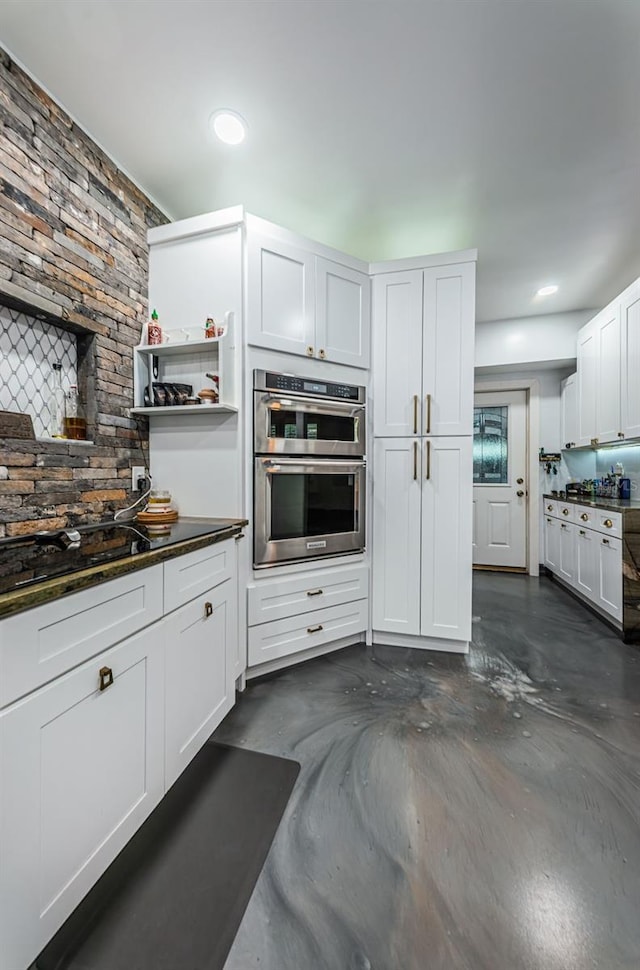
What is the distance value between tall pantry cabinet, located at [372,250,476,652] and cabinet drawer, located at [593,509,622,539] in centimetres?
118

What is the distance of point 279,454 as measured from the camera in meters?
2.09

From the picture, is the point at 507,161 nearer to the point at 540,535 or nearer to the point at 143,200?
the point at 143,200

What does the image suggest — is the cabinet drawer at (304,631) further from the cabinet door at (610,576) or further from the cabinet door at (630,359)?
the cabinet door at (630,359)

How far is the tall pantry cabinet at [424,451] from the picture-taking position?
7.69ft

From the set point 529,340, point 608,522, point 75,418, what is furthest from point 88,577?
point 529,340

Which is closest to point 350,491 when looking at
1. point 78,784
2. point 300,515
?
point 300,515

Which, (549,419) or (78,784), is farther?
(549,419)

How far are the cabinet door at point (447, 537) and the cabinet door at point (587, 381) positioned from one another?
2.01 meters

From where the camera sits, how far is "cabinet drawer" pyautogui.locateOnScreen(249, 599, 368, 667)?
2.07 m

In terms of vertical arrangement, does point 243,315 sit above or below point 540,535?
above

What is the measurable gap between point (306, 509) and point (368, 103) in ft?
6.45

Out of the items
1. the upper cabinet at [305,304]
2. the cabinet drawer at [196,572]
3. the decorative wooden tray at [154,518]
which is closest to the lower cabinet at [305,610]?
the cabinet drawer at [196,572]

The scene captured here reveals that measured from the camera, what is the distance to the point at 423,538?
7.95ft

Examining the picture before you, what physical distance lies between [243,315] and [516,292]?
111 inches
